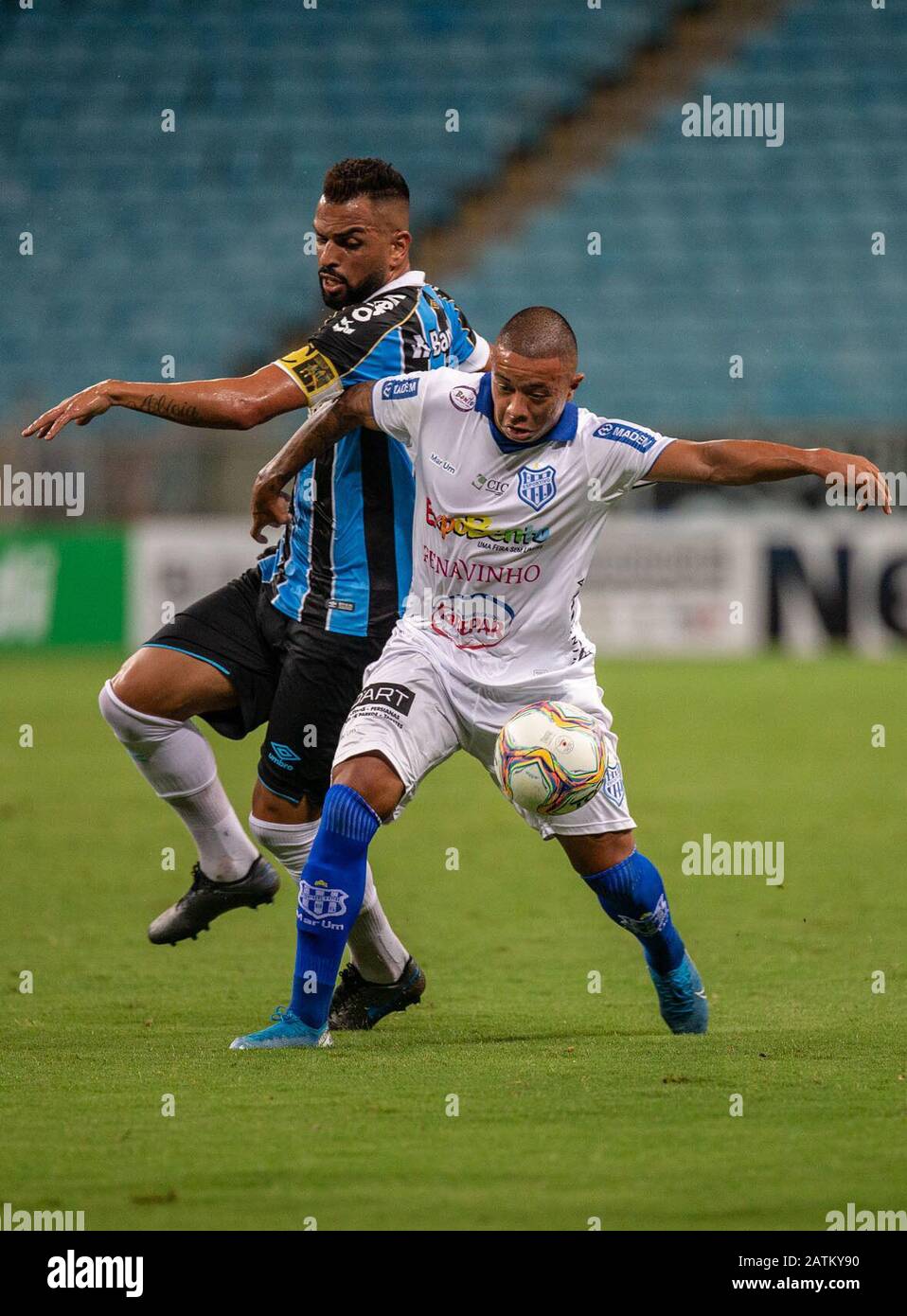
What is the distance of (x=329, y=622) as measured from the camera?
5.55 meters

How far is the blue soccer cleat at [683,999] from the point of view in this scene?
16.9ft

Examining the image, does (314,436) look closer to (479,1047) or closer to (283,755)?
(283,755)

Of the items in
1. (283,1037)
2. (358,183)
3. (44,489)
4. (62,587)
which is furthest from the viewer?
(44,489)

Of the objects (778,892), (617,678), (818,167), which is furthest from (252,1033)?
(818,167)

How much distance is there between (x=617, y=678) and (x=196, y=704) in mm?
11648

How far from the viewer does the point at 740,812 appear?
9.97 meters

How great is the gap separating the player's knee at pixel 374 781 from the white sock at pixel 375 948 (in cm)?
54

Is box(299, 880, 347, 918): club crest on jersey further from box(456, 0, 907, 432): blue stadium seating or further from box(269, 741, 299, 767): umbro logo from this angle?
box(456, 0, 907, 432): blue stadium seating

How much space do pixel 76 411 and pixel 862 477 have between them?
1.96 m

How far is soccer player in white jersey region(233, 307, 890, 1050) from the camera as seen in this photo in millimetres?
4891

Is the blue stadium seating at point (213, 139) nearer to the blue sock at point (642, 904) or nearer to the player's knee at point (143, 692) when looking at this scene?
the player's knee at point (143, 692)

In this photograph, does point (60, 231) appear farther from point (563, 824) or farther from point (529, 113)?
point (563, 824)

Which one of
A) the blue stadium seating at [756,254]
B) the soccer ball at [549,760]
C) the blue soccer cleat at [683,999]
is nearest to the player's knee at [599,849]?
the soccer ball at [549,760]
